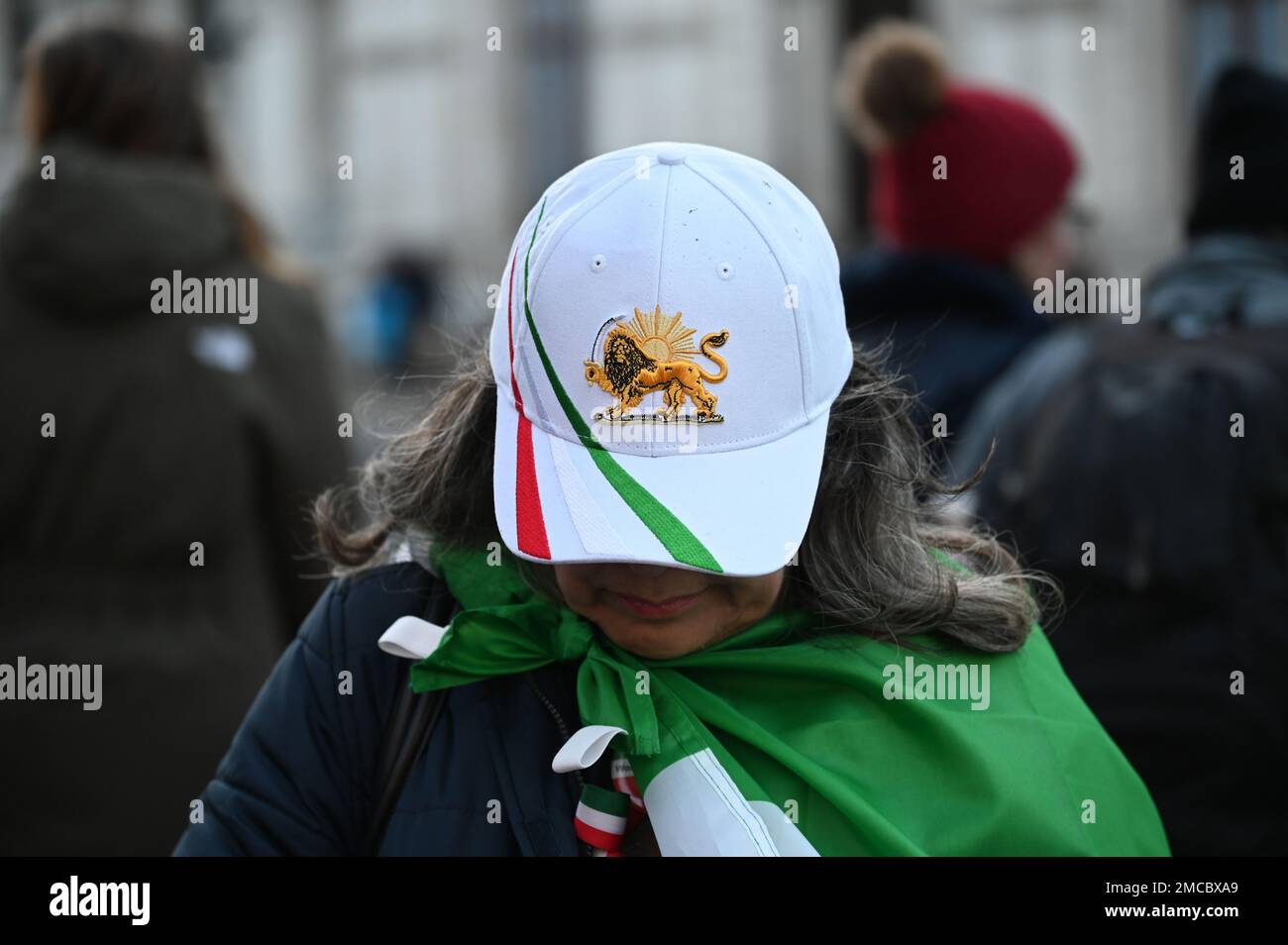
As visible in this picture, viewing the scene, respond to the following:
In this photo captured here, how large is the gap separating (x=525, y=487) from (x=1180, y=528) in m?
1.52

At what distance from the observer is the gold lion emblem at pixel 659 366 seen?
173cm

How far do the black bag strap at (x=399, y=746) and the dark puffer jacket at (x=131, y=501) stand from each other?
1.27 m

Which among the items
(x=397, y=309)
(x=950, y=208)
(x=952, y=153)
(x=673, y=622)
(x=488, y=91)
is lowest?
(x=397, y=309)

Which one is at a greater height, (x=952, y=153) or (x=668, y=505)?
(x=952, y=153)

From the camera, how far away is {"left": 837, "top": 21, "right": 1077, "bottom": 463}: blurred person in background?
402cm

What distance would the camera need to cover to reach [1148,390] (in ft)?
9.84

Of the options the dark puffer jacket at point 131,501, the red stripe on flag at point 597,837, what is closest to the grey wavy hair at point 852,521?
the red stripe on flag at point 597,837

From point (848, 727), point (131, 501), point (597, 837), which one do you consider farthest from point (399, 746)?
point (131, 501)

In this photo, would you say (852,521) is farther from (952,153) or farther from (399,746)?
(952,153)

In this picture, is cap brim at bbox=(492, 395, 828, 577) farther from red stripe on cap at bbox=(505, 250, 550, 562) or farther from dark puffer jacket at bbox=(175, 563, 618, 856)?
dark puffer jacket at bbox=(175, 563, 618, 856)

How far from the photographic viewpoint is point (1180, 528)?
113 inches
